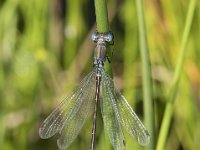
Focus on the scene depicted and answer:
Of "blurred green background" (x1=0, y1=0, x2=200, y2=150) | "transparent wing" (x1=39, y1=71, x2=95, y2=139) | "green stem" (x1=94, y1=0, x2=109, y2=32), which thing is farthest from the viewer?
"blurred green background" (x1=0, y1=0, x2=200, y2=150)

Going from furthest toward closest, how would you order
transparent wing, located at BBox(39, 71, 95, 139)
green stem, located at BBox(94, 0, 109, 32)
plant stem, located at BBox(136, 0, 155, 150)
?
1. transparent wing, located at BBox(39, 71, 95, 139)
2. plant stem, located at BBox(136, 0, 155, 150)
3. green stem, located at BBox(94, 0, 109, 32)

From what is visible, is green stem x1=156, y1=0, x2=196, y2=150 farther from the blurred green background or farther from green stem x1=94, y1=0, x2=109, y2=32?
the blurred green background

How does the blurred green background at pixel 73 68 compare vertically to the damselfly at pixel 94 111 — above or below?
above

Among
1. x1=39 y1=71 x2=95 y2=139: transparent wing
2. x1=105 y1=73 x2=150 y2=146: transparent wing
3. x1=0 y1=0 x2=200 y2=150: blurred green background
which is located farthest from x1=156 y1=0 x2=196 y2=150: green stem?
x1=0 y1=0 x2=200 y2=150: blurred green background

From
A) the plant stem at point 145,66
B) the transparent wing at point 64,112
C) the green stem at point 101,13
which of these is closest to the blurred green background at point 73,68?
the transparent wing at point 64,112

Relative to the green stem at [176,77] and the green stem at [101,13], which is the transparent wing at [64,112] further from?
the green stem at [101,13]

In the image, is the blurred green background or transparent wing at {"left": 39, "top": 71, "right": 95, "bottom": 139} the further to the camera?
the blurred green background

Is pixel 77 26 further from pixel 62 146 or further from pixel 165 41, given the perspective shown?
pixel 62 146

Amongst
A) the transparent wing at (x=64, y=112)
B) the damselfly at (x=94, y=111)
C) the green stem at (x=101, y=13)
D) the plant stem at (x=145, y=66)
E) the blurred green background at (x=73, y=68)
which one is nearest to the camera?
the green stem at (x=101, y=13)
